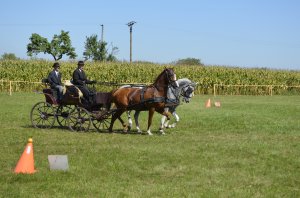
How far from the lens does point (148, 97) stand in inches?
599

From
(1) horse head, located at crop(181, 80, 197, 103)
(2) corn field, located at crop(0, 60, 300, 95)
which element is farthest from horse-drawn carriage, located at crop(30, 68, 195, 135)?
(2) corn field, located at crop(0, 60, 300, 95)

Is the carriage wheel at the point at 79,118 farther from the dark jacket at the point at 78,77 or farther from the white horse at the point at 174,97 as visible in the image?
the white horse at the point at 174,97

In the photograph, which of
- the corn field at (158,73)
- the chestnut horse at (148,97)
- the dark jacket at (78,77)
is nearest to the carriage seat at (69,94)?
the dark jacket at (78,77)

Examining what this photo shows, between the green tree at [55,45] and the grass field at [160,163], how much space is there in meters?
68.9

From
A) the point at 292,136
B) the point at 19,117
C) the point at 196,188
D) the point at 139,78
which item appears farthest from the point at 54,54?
the point at 196,188

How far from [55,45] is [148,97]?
71.6 metres

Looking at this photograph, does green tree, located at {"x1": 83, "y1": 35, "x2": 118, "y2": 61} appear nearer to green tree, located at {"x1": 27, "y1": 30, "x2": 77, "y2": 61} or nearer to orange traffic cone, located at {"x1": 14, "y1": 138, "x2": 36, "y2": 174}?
green tree, located at {"x1": 27, "y1": 30, "x2": 77, "y2": 61}

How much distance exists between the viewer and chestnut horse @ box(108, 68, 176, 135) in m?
15.2

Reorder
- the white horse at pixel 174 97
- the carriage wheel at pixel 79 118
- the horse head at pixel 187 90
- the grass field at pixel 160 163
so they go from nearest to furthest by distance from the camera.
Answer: the grass field at pixel 160 163
the carriage wheel at pixel 79 118
the white horse at pixel 174 97
the horse head at pixel 187 90

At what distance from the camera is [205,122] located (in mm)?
18922

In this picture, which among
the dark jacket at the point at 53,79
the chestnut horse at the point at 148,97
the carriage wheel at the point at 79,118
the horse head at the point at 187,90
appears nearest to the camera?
the chestnut horse at the point at 148,97

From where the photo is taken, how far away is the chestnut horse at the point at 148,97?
1518 cm

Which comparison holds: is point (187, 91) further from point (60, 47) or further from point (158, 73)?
point (60, 47)

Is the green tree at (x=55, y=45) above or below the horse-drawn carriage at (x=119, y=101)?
above
